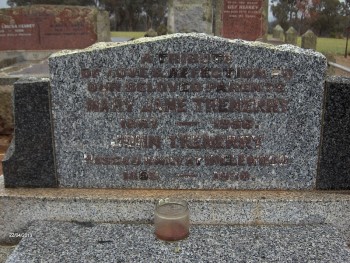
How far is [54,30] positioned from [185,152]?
29.4 feet

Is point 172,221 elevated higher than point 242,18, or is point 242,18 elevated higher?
point 242,18

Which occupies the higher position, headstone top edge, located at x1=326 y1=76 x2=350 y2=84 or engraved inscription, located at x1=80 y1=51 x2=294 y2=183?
headstone top edge, located at x1=326 y1=76 x2=350 y2=84

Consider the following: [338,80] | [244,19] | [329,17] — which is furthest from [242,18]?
[329,17]

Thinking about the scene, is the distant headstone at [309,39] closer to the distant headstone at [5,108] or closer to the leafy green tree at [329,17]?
the distant headstone at [5,108]

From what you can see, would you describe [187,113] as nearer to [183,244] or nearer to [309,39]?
[183,244]

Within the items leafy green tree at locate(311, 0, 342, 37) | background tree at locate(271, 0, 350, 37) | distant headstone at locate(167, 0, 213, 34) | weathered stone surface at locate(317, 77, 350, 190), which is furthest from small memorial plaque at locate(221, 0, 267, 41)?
leafy green tree at locate(311, 0, 342, 37)

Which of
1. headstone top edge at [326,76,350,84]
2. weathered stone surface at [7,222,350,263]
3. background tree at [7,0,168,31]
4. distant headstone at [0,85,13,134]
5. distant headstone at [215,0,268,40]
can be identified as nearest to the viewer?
weathered stone surface at [7,222,350,263]

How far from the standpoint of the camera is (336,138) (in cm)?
295

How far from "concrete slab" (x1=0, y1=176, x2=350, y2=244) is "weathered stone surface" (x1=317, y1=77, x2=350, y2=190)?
3.8 inches

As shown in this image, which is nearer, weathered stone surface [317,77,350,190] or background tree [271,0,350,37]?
weathered stone surface [317,77,350,190]

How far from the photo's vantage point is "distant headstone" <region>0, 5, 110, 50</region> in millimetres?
10859

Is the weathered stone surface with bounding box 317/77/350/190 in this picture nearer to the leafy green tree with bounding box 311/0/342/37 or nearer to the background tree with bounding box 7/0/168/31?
the leafy green tree with bounding box 311/0/342/37

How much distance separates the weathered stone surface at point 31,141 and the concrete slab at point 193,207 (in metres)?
0.11

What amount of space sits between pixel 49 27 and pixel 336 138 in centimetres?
948
